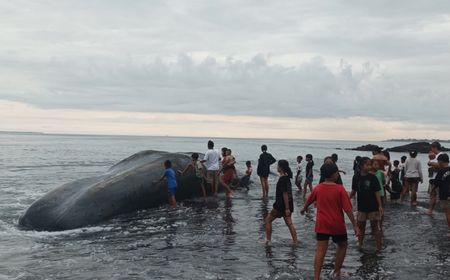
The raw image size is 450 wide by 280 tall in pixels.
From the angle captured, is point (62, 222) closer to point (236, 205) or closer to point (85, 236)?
point (85, 236)

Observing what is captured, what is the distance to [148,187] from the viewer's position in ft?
50.8

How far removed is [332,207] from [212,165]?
1056 centimetres

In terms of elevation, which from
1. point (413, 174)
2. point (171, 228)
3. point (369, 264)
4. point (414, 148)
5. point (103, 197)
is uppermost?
point (414, 148)

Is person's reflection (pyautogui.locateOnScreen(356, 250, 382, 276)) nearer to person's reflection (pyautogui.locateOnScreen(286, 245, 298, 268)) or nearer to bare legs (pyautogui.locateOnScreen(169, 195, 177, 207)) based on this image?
person's reflection (pyautogui.locateOnScreen(286, 245, 298, 268))

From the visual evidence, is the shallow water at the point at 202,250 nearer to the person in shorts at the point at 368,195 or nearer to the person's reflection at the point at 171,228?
the person's reflection at the point at 171,228

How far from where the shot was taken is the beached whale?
12969mm

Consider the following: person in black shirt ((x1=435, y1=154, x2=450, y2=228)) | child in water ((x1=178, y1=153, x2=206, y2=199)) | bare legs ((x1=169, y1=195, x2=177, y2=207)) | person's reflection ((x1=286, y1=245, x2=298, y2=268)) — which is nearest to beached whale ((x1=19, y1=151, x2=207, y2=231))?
bare legs ((x1=169, y1=195, x2=177, y2=207))

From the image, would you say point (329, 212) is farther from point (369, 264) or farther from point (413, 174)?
point (413, 174)

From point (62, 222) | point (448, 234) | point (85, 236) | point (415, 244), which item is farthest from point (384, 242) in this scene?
point (62, 222)

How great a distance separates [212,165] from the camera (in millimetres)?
18000

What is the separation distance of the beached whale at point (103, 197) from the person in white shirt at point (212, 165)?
1070 mm

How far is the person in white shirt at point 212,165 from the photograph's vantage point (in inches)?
701

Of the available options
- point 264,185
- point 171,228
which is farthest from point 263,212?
point 171,228

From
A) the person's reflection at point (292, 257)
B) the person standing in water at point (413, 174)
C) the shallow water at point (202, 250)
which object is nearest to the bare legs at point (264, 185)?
the shallow water at point (202, 250)
